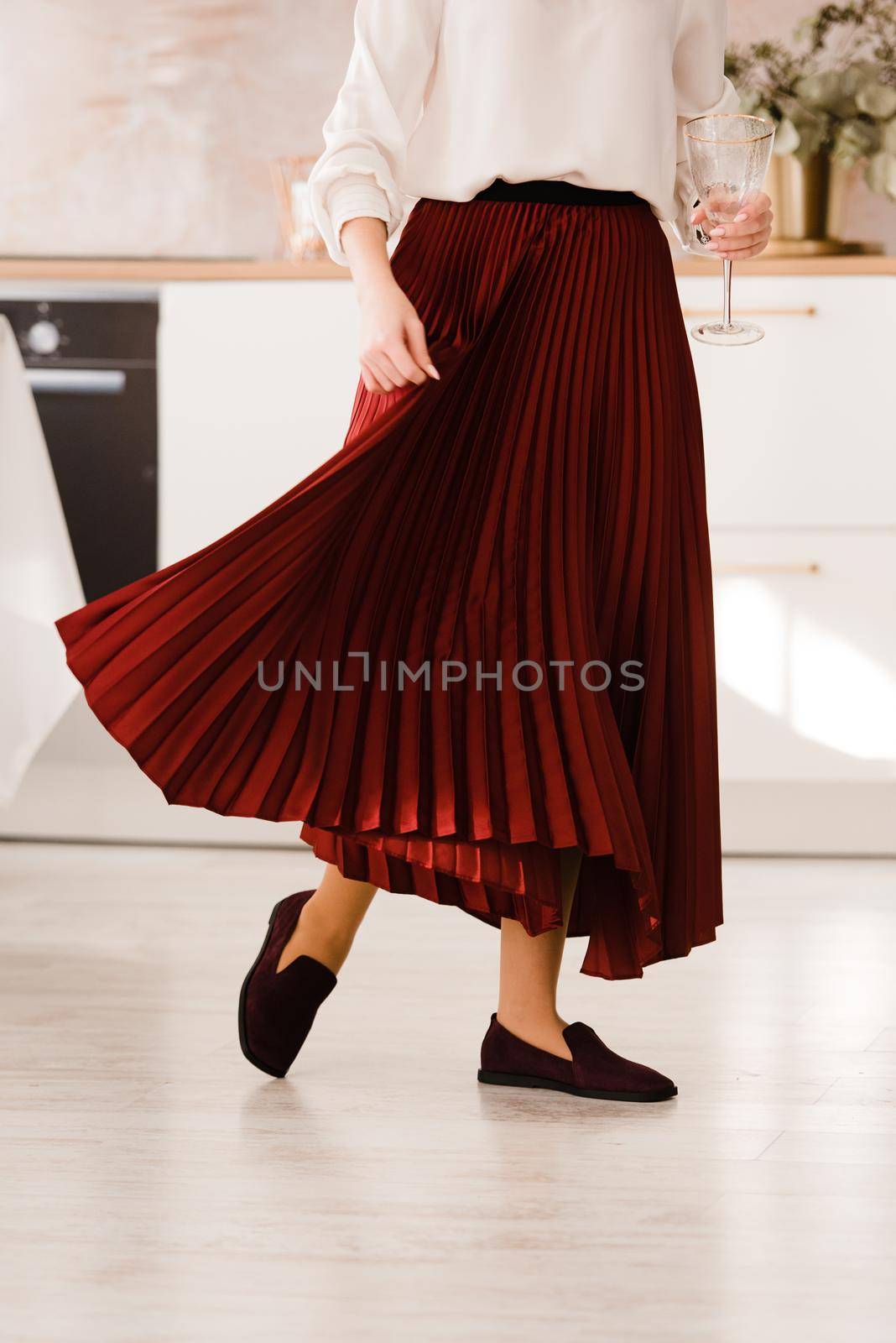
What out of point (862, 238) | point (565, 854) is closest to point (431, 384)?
point (565, 854)

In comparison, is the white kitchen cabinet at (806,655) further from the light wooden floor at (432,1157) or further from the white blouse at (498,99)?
the white blouse at (498,99)

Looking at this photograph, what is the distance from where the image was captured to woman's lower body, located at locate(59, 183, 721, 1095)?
1.18 m

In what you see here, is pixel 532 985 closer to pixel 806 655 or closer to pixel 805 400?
pixel 806 655

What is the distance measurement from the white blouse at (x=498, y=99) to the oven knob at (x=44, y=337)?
137 cm

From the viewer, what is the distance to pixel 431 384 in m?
1.22

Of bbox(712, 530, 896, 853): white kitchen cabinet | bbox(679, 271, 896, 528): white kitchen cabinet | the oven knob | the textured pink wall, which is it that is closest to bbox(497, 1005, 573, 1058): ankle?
bbox(712, 530, 896, 853): white kitchen cabinet

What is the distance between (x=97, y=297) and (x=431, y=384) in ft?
4.80

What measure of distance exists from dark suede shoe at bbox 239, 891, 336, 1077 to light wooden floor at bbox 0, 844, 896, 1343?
3 centimetres

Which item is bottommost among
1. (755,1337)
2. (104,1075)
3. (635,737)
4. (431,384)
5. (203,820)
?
(203,820)

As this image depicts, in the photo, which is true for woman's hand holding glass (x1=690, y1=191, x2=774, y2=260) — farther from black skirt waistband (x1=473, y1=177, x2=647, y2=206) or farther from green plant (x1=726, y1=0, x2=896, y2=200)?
green plant (x1=726, y1=0, x2=896, y2=200)

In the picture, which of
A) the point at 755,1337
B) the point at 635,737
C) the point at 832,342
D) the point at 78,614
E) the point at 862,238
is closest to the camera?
the point at 755,1337

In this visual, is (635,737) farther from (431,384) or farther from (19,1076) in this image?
(19,1076)

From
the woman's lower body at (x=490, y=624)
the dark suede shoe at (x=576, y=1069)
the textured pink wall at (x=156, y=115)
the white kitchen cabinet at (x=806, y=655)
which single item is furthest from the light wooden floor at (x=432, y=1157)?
the textured pink wall at (x=156, y=115)

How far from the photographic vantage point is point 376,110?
1.25 metres
